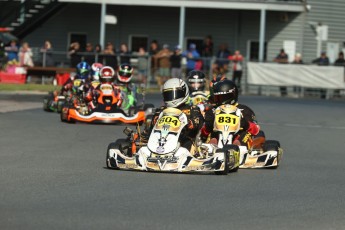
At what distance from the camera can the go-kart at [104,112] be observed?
20109mm

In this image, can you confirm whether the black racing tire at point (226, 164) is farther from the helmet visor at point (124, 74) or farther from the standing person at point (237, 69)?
the standing person at point (237, 69)

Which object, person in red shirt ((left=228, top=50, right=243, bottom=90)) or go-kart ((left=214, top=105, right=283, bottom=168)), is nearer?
go-kart ((left=214, top=105, right=283, bottom=168))

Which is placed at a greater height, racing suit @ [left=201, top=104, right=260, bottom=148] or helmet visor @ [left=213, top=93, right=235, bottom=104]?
helmet visor @ [left=213, top=93, right=235, bottom=104]

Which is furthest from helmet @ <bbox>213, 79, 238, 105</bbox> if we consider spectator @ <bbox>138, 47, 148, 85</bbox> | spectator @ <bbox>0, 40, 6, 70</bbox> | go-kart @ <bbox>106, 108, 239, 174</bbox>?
spectator @ <bbox>0, 40, 6, 70</bbox>

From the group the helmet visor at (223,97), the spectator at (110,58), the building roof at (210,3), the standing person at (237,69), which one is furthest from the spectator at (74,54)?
the helmet visor at (223,97)

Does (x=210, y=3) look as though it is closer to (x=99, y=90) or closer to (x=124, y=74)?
(x=124, y=74)

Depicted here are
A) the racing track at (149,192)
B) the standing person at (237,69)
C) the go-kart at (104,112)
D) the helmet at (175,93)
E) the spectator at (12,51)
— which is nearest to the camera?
the racing track at (149,192)

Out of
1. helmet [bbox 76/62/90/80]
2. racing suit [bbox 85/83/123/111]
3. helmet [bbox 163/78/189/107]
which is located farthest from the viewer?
helmet [bbox 76/62/90/80]

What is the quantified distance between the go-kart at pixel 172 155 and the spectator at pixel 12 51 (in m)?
23.7

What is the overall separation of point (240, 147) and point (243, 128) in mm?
551

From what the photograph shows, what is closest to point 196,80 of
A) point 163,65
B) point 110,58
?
point 110,58

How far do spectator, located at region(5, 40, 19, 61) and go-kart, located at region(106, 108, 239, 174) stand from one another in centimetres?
2368

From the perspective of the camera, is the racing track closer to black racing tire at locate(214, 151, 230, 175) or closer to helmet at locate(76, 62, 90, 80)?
black racing tire at locate(214, 151, 230, 175)

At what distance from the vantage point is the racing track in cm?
840
